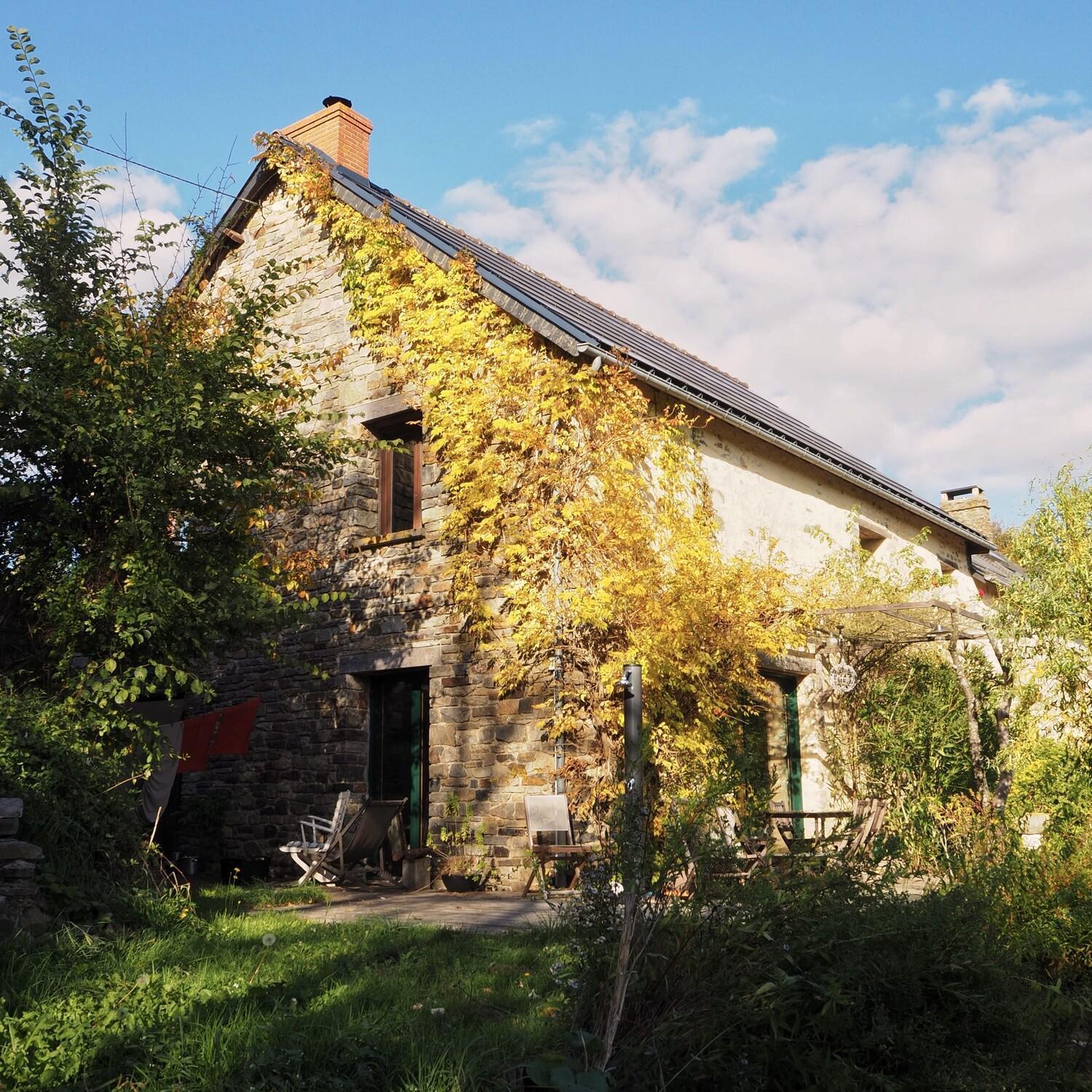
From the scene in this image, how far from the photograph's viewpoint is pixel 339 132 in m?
13.5

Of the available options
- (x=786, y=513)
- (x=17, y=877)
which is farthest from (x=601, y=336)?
(x=17, y=877)

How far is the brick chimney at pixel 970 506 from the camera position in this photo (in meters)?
19.8

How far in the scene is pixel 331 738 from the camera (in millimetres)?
10914

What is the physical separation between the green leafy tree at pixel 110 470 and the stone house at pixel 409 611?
208cm

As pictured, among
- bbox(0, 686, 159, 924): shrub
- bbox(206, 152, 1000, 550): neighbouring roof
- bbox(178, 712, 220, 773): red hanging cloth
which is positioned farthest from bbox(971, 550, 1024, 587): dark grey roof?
bbox(0, 686, 159, 924): shrub

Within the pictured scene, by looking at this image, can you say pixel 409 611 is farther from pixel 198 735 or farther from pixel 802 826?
pixel 802 826

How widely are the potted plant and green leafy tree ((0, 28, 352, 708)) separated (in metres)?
2.75

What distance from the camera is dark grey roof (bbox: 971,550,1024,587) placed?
16.7 metres

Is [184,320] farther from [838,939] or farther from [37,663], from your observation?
[838,939]

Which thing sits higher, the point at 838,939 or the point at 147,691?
the point at 147,691

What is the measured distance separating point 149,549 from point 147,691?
0.89 meters

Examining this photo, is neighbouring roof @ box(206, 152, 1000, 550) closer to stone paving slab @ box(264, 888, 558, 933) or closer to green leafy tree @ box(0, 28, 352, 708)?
green leafy tree @ box(0, 28, 352, 708)

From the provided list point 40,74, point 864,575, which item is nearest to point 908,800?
point 864,575

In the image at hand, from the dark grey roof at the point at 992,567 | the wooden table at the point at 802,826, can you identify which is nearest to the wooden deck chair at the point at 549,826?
the wooden table at the point at 802,826
